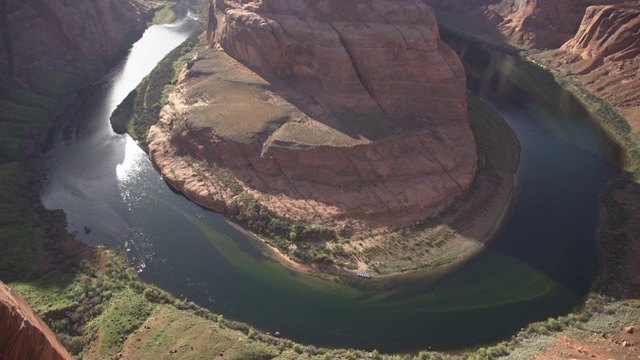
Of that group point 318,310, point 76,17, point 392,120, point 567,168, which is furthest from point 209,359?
Answer: point 76,17

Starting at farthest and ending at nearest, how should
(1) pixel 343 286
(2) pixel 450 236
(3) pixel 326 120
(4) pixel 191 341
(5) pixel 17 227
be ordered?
→ (3) pixel 326 120 → (2) pixel 450 236 → (5) pixel 17 227 → (1) pixel 343 286 → (4) pixel 191 341

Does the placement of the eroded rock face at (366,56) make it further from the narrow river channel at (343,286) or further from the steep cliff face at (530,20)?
the steep cliff face at (530,20)

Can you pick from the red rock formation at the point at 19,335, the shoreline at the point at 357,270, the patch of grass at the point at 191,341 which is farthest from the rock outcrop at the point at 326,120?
the red rock formation at the point at 19,335

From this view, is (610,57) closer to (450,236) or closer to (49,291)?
(450,236)

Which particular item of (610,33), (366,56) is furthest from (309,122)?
(610,33)

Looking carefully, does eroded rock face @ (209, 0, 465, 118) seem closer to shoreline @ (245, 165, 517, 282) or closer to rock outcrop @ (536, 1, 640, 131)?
shoreline @ (245, 165, 517, 282)

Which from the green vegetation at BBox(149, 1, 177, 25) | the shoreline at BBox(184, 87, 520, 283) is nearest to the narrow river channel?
the shoreline at BBox(184, 87, 520, 283)
